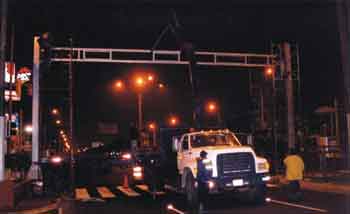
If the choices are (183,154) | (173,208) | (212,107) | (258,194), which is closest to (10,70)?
(183,154)

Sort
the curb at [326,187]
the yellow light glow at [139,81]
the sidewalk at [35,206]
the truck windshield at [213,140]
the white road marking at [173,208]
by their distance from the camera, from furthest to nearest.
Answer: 1. the yellow light glow at [139,81]
2. the curb at [326,187]
3. the truck windshield at [213,140]
4. the sidewalk at [35,206]
5. the white road marking at [173,208]

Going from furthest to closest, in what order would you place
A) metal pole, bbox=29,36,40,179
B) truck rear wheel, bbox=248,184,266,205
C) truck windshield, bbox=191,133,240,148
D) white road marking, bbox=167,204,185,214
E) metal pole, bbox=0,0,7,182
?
metal pole, bbox=29,36,40,179, truck windshield, bbox=191,133,240,148, truck rear wheel, bbox=248,184,266,205, metal pole, bbox=0,0,7,182, white road marking, bbox=167,204,185,214

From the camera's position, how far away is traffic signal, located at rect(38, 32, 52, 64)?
21.5 metres

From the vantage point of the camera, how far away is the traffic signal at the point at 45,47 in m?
21.5

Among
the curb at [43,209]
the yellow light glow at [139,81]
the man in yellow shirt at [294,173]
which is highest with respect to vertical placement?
the yellow light glow at [139,81]

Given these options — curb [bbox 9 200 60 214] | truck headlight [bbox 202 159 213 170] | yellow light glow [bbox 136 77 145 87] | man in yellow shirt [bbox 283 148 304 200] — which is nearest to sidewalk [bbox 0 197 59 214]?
curb [bbox 9 200 60 214]

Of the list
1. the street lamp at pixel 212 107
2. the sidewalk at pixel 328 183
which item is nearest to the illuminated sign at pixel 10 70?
the sidewalk at pixel 328 183

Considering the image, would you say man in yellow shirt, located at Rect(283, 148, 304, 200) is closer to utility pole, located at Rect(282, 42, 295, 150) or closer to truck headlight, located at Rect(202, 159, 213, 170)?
truck headlight, located at Rect(202, 159, 213, 170)

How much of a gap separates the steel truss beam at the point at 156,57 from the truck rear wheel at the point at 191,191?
1067 cm

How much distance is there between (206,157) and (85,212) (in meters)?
4.25

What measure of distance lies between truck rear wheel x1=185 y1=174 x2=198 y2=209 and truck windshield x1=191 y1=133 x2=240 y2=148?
4.28 feet

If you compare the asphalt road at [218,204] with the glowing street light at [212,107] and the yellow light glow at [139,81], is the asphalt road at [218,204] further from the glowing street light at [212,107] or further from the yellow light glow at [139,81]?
the glowing street light at [212,107]

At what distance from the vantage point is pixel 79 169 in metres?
39.2

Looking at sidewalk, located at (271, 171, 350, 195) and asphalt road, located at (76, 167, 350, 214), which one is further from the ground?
sidewalk, located at (271, 171, 350, 195)
